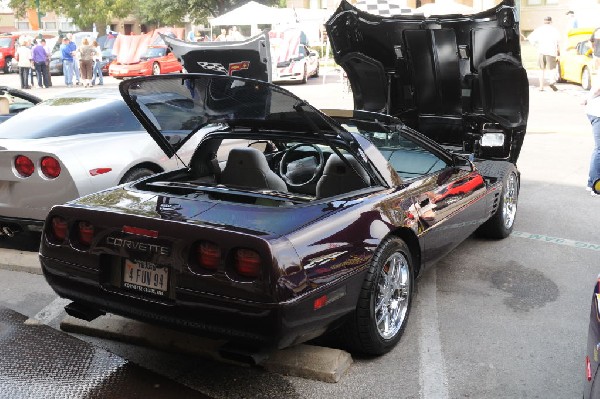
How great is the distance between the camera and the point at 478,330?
4.25m

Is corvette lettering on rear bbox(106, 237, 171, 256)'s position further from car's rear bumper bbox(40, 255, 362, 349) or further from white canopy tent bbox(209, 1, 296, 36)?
white canopy tent bbox(209, 1, 296, 36)

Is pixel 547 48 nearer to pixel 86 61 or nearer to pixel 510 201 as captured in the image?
pixel 510 201

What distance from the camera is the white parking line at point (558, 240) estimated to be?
19.7 feet

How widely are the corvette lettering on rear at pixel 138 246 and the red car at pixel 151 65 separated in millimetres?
25218

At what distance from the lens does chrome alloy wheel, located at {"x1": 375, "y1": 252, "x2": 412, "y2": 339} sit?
3.84 metres

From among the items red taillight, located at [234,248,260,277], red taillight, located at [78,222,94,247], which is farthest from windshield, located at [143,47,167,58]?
red taillight, located at [234,248,260,277]

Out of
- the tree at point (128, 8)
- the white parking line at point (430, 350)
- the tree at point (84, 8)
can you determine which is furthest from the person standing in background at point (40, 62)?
the tree at point (84, 8)

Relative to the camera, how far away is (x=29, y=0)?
48.5m

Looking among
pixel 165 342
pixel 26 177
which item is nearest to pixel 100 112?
pixel 26 177

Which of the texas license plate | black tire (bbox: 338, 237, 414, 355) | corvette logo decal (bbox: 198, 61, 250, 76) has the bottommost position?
black tire (bbox: 338, 237, 414, 355)

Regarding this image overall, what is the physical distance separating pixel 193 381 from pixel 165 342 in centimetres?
41

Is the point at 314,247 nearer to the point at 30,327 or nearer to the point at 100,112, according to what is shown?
the point at 30,327

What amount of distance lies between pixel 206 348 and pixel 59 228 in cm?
105

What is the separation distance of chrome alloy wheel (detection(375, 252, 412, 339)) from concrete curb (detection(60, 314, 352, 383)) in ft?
0.97
